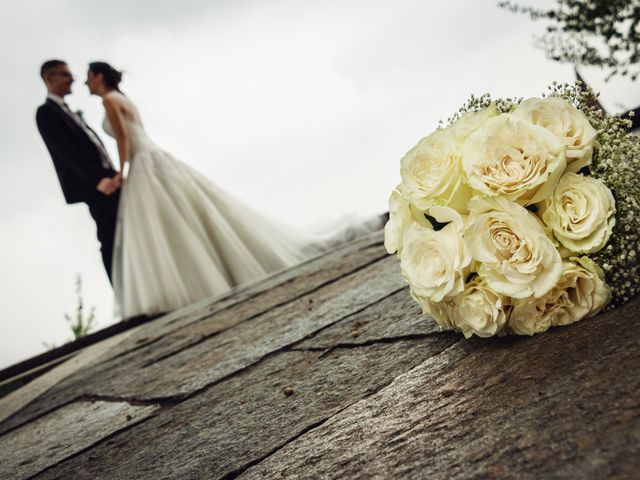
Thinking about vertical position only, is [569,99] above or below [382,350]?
above

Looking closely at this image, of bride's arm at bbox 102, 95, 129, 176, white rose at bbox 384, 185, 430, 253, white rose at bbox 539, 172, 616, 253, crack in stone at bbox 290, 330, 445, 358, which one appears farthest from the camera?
bride's arm at bbox 102, 95, 129, 176

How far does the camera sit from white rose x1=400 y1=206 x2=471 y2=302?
106 centimetres

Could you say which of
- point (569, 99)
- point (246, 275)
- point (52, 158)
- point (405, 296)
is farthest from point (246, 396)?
point (52, 158)

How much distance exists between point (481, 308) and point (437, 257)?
0.14m

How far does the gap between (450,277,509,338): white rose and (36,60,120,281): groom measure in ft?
17.6

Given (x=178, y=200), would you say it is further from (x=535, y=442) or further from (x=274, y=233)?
(x=535, y=442)

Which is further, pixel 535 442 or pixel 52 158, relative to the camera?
pixel 52 158

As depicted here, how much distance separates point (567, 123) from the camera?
1.03 m

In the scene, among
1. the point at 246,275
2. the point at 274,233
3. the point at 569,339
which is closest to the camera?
the point at 569,339

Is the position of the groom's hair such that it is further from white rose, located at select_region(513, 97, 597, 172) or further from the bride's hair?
white rose, located at select_region(513, 97, 597, 172)

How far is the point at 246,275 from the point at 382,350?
14.0 feet

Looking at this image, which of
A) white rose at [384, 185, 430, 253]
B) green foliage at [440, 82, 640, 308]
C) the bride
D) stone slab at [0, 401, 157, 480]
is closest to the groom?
the bride

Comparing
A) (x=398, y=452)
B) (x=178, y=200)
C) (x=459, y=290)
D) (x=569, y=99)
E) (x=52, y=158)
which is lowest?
(x=398, y=452)

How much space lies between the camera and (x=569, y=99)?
1134 mm
